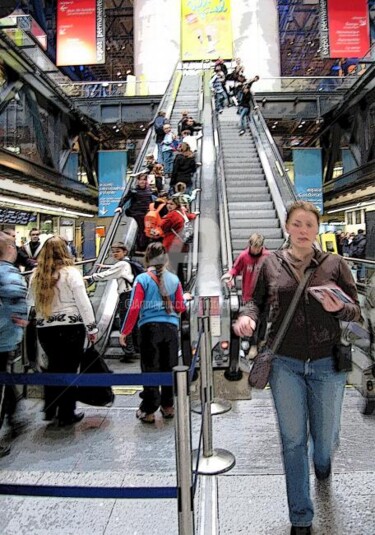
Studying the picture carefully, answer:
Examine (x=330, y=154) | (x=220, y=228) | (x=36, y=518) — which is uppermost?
(x=330, y=154)

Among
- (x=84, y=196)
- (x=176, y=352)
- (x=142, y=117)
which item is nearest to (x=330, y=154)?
(x=142, y=117)

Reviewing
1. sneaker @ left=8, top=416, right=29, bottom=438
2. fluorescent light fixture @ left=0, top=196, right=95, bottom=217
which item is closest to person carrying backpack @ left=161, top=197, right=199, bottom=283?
sneaker @ left=8, top=416, right=29, bottom=438

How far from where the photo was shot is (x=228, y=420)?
4363 mm

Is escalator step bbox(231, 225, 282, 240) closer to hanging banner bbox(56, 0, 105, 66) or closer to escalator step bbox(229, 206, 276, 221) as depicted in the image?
escalator step bbox(229, 206, 276, 221)

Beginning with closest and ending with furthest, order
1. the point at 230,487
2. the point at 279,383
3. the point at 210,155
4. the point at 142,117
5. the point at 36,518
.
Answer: the point at 279,383
the point at 36,518
the point at 230,487
the point at 210,155
the point at 142,117

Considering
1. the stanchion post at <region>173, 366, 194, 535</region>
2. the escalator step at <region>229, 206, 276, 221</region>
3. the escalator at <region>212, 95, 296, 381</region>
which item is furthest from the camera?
the escalator step at <region>229, 206, 276, 221</region>

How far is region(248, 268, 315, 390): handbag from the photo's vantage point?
254 centimetres

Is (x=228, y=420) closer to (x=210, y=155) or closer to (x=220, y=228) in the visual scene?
(x=220, y=228)

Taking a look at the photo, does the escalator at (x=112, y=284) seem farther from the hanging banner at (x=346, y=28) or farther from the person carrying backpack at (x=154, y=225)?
the hanging banner at (x=346, y=28)

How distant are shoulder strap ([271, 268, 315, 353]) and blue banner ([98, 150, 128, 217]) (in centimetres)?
1511

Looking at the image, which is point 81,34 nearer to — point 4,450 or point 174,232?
point 174,232

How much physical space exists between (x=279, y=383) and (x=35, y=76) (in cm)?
1573

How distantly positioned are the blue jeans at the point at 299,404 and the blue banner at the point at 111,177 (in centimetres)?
1513

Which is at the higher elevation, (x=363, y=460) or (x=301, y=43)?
(x=301, y=43)
